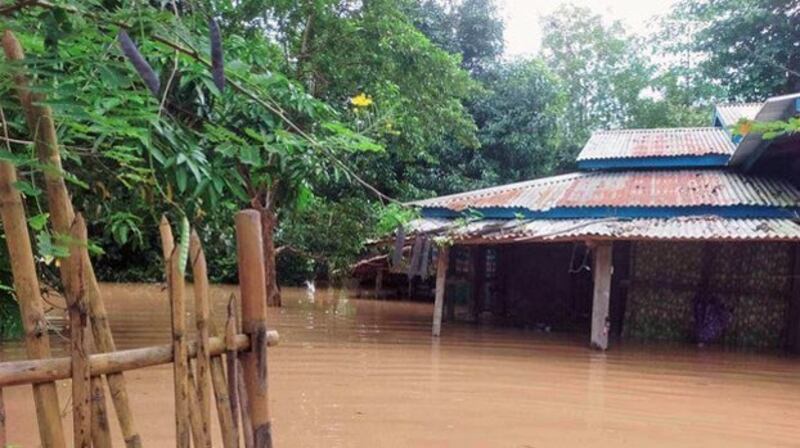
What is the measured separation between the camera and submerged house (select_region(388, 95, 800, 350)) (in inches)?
392

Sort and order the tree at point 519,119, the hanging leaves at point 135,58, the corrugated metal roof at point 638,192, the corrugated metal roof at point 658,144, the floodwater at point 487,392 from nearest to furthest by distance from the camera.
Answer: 1. the hanging leaves at point 135,58
2. the floodwater at point 487,392
3. the corrugated metal roof at point 638,192
4. the corrugated metal roof at point 658,144
5. the tree at point 519,119

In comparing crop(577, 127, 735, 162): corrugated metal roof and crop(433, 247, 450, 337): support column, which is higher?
crop(577, 127, 735, 162): corrugated metal roof

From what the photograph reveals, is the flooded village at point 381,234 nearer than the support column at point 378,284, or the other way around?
the flooded village at point 381,234

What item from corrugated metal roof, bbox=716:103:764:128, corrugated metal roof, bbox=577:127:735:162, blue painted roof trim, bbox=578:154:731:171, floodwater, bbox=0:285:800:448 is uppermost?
corrugated metal roof, bbox=716:103:764:128

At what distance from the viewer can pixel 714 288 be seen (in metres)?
11.1

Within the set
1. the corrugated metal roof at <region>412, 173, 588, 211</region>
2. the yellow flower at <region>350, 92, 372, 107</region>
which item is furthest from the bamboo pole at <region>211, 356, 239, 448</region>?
the corrugated metal roof at <region>412, 173, 588, 211</region>

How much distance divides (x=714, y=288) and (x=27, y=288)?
10837 mm

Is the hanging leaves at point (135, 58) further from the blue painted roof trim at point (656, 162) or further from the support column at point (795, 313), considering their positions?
the blue painted roof trim at point (656, 162)

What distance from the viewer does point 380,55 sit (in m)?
11.5

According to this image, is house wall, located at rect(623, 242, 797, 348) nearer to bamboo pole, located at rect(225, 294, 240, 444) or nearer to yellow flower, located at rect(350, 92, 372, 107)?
yellow flower, located at rect(350, 92, 372, 107)

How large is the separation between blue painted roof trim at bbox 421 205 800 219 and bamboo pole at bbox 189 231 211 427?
7.66 m

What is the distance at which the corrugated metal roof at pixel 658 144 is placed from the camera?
39.1ft

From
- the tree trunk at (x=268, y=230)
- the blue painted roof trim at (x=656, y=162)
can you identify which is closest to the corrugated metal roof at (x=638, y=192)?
the blue painted roof trim at (x=656, y=162)

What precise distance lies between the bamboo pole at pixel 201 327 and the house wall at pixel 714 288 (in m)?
10.2
